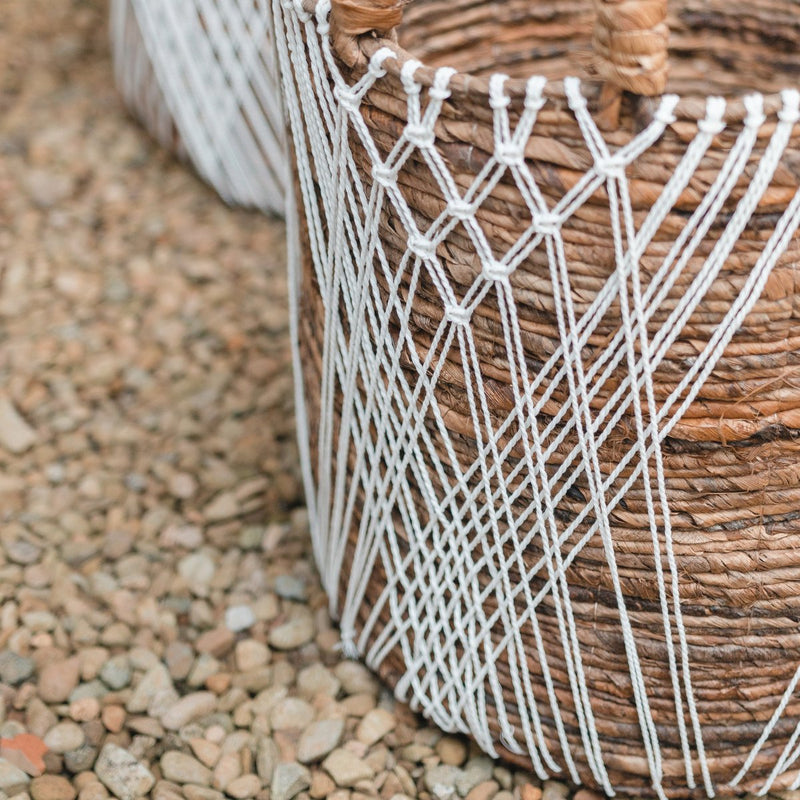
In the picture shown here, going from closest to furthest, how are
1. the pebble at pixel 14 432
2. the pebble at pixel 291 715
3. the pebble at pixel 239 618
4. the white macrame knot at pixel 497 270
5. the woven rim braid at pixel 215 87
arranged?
the white macrame knot at pixel 497 270 < the pebble at pixel 291 715 < the pebble at pixel 239 618 < the pebble at pixel 14 432 < the woven rim braid at pixel 215 87

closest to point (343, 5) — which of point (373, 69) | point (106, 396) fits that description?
point (373, 69)

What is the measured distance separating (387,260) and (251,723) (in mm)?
582

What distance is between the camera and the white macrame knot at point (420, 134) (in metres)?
0.83

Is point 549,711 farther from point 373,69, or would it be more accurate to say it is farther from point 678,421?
point 373,69

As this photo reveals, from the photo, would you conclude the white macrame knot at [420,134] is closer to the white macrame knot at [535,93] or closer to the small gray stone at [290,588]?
the white macrame knot at [535,93]

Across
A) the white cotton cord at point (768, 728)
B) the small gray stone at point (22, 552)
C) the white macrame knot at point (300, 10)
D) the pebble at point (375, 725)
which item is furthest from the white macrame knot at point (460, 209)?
the small gray stone at point (22, 552)

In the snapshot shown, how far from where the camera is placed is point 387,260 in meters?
A: 0.95

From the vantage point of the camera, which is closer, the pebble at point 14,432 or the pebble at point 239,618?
the pebble at point 239,618

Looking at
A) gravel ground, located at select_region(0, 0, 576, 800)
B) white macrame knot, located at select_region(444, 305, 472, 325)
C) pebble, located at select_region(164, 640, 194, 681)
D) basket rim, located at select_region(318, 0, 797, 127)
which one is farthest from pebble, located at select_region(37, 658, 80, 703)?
basket rim, located at select_region(318, 0, 797, 127)

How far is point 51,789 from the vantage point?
3.74 feet

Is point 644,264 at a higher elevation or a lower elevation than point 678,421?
higher

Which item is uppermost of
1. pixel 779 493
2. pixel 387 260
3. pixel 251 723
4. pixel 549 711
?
pixel 387 260

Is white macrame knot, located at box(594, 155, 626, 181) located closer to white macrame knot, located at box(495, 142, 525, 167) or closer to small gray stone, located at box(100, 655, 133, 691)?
white macrame knot, located at box(495, 142, 525, 167)

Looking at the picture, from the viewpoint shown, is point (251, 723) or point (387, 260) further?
point (251, 723)
